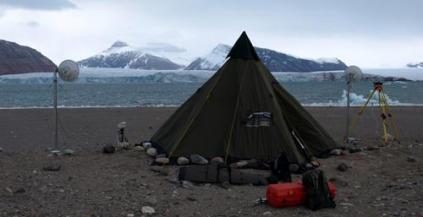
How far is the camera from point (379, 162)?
42.2 feet

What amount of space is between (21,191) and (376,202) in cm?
565

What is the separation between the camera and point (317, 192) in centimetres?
867

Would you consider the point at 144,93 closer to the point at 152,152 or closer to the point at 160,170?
the point at 152,152

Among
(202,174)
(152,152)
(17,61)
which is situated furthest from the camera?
(17,61)

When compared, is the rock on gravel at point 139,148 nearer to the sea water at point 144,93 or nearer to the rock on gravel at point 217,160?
the rock on gravel at point 217,160

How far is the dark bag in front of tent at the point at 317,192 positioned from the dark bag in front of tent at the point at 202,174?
7.25ft

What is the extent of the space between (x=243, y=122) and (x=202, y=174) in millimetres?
2307

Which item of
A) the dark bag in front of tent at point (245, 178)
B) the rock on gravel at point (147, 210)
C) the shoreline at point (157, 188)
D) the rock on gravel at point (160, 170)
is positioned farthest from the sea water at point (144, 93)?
the rock on gravel at point (147, 210)

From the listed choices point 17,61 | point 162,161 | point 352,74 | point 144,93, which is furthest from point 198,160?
point 17,61

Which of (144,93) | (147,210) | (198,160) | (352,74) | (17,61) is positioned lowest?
(144,93)

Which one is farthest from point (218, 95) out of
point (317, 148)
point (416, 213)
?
point (416, 213)

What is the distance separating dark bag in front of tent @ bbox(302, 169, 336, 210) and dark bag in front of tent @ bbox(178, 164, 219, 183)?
221 centimetres

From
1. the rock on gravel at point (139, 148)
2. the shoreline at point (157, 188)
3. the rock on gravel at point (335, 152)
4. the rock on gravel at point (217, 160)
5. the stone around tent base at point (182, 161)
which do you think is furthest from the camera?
the rock on gravel at point (139, 148)

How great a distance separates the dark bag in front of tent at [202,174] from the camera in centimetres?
1052
